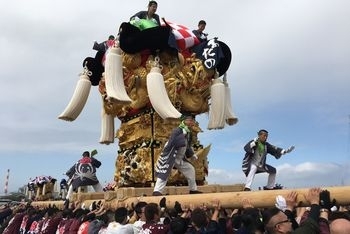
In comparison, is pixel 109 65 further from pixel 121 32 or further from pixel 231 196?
pixel 231 196

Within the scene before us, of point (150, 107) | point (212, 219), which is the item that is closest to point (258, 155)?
point (150, 107)

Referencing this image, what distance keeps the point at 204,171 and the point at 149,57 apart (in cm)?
267

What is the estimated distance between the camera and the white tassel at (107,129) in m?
11.1

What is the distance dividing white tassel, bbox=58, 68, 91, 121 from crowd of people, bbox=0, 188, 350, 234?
2.56 metres

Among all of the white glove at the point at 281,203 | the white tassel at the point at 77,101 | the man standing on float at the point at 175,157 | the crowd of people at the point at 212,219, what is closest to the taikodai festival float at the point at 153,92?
the white tassel at the point at 77,101

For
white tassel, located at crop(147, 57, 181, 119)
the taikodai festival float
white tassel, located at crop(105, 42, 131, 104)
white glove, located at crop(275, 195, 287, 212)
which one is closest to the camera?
white glove, located at crop(275, 195, 287, 212)

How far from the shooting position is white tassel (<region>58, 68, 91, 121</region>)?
1026 centimetres

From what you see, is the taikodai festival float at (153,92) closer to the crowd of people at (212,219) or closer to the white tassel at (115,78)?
the white tassel at (115,78)

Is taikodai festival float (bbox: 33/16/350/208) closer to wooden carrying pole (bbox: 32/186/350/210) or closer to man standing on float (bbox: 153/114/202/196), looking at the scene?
man standing on float (bbox: 153/114/202/196)

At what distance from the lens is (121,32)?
9.22 meters

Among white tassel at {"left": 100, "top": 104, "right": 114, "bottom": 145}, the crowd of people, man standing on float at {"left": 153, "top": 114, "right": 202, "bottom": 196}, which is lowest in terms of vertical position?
the crowd of people

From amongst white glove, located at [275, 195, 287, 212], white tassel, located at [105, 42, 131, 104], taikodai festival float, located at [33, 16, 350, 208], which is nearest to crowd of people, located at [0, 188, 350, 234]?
white glove, located at [275, 195, 287, 212]

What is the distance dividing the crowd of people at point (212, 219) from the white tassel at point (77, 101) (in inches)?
101

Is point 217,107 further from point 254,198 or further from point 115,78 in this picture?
point 254,198
